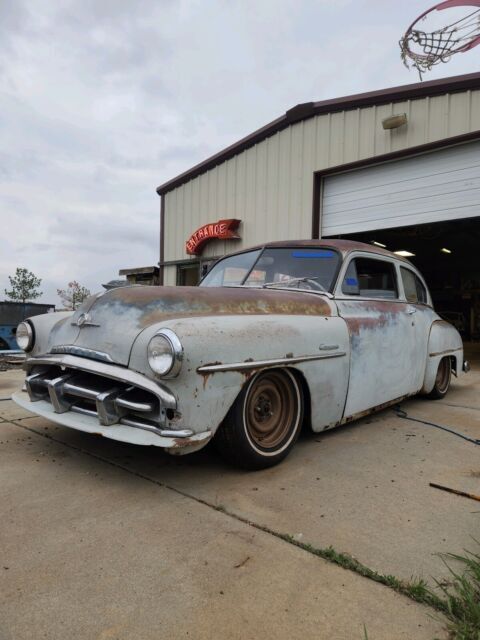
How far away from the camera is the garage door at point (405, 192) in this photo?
279 inches

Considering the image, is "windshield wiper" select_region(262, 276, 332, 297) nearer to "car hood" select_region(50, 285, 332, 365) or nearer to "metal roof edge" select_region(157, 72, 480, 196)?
"car hood" select_region(50, 285, 332, 365)

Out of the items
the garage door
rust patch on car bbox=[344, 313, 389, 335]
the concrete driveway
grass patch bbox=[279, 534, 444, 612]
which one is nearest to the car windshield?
rust patch on car bbox=[344, 313, 389, 335]

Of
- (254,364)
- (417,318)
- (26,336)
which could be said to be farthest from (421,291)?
(26,336)

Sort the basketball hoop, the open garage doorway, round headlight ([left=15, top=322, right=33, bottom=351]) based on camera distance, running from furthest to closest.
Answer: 1. the open garage doorway
2. the basketball hoop
3. round headlight ([left=15, top=322, right=33, bottom=351])

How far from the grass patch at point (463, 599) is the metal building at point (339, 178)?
21.1ft

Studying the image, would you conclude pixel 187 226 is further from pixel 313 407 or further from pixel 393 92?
pixel 313 407

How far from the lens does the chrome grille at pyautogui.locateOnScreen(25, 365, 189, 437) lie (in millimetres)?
2344

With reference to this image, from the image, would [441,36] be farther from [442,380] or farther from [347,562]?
[347,562]

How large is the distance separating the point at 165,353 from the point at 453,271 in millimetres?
21217

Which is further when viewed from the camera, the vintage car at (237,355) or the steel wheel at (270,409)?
the steel wheel at (270,409)

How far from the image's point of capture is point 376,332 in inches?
143

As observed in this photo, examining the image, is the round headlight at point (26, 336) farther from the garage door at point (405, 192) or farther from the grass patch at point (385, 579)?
the garage door at point (405, 192)

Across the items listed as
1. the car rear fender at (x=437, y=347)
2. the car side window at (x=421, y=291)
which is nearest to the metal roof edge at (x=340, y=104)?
the car side window at (x=421, y=291)

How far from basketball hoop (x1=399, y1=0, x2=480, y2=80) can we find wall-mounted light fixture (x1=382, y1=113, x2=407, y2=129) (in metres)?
1.77
